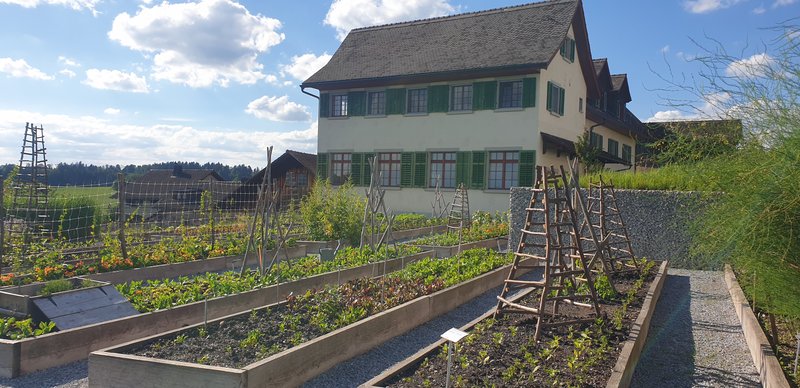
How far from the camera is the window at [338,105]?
23219 millimetres

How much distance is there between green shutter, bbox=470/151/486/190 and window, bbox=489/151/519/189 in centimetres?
24

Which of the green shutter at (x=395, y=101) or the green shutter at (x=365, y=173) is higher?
the green shutter at (x=395, y=101)

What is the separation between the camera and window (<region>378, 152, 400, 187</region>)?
2205cm

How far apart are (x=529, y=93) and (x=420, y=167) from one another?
15.3 feet

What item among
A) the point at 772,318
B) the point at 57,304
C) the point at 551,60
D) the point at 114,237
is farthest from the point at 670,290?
the point at 551,60

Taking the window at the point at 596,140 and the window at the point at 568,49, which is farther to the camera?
the window at the point at 596,140

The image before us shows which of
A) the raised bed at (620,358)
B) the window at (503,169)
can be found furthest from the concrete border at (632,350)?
the window at (503,169)

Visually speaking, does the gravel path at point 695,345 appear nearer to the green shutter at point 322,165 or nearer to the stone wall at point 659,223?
the stone wall at point 659,223

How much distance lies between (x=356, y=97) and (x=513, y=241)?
39.3ft

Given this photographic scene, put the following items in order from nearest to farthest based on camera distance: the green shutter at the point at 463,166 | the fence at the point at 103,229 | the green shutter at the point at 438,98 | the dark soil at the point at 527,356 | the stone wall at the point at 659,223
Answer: the dark soil at the point at 527,356 < the fence at the point at 103,229 < the stone wall at the point at 659,223 < the green shutter at the point at 463,166 < the green shutter at the point at 438,98

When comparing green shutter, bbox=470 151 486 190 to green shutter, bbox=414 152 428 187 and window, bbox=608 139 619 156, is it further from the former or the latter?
window, bbox=608 139 619 156

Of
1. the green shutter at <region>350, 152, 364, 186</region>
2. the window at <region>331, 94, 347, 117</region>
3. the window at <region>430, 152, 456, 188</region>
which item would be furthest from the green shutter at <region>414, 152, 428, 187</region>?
the window at <region>331, 94, 347, 117</region>

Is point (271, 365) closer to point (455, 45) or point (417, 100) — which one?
point (417, 100)

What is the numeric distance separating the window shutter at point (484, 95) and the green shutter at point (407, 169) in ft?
9.84
